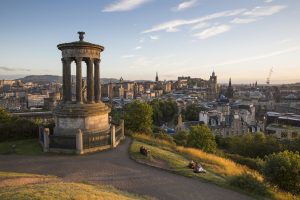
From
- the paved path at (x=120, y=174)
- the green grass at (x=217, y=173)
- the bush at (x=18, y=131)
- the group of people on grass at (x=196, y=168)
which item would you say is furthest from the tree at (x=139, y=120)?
the group of people on grass at (x=196, y=168)

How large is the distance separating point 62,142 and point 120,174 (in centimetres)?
607

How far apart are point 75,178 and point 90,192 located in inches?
135

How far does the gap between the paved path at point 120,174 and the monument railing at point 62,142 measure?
3.33 ft

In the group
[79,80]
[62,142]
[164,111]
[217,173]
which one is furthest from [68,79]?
[164,111]

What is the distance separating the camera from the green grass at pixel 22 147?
19.8 meters

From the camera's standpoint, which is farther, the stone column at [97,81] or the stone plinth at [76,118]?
the stone column at [97,81]

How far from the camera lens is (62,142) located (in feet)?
65.1

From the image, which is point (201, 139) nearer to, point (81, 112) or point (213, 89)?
point (81, 112)

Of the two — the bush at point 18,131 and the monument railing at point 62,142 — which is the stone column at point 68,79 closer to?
the monument railing at point 62,142

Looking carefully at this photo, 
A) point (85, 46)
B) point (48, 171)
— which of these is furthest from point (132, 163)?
point (85, 46)

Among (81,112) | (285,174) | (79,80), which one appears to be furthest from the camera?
(79,80)

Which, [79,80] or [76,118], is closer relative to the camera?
[76,118]

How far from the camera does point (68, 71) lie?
22.7m

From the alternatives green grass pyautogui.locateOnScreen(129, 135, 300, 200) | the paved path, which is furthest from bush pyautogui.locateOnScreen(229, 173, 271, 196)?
the paved path
